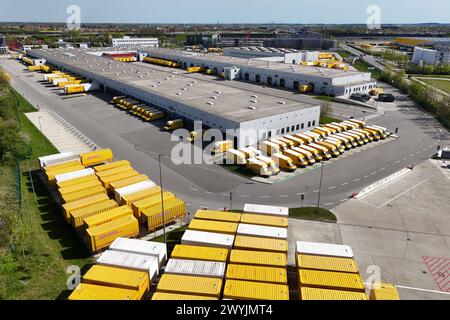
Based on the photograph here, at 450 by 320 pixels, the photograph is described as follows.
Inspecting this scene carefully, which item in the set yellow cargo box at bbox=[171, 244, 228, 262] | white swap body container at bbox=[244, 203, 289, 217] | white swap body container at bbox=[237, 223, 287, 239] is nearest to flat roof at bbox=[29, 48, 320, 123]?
white swap body container at bbox=[244, 203, 289, 217]

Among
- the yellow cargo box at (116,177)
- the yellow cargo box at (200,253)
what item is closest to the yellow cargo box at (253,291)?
the yellow cargo box at (200,253)

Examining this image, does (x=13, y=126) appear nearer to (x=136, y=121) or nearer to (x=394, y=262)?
(x=136, y=121)

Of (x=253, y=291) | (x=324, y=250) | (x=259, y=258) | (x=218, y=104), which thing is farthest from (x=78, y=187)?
(x=218, y=104)

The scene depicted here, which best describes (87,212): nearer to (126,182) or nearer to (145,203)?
(145,203)

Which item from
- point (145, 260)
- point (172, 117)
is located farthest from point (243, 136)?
point (145, 260)

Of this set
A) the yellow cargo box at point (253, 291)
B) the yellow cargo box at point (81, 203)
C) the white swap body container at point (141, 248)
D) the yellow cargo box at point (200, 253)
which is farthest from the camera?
the yellow cargo box at point (81, 203)

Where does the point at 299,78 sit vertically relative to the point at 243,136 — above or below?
above

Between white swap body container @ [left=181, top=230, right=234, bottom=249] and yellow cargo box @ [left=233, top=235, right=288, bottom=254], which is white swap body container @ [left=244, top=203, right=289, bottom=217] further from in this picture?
white swap body container @ [left=181, top=230, right=234, bottom=249]

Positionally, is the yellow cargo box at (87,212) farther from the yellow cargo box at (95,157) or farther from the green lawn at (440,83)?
the green lawn at (440,83)
